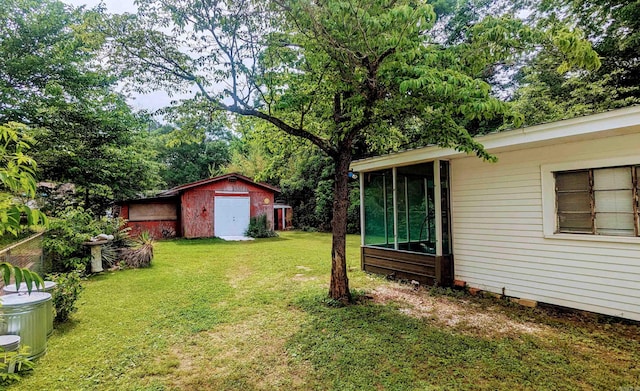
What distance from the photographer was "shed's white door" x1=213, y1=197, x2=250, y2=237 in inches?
568

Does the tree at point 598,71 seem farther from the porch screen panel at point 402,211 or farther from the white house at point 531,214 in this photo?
the porch screen panel at point 402,211

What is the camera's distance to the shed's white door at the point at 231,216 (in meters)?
14.4

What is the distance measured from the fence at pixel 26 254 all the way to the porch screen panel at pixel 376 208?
18.8 feet

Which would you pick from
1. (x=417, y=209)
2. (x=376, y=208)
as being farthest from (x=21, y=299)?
(x=417, y=209)

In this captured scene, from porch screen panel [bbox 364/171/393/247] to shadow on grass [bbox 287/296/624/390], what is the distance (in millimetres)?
2659

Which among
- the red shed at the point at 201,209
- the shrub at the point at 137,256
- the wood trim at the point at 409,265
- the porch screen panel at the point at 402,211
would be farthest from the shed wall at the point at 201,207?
the porch screen panel at the point at 402,211

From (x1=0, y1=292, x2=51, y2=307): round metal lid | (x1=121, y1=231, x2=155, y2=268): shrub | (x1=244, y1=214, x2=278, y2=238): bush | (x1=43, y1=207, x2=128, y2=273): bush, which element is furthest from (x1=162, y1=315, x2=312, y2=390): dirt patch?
(x1=244, y1=214, x2=278, y2=238): bush

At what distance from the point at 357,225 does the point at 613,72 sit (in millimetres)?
10898

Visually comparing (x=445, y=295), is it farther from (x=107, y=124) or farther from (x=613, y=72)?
(x=107, y=124)

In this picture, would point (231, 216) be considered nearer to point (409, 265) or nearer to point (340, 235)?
point (409, 265)

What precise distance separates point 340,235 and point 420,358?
2.08 metres

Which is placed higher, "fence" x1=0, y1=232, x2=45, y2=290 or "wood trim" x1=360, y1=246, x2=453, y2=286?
"fence" x1=0, y1=232, x2=45, y2=290

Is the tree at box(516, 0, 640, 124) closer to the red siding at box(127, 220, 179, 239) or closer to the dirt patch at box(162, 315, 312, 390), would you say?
the dirt patch at box(162, 315, 312, 390)

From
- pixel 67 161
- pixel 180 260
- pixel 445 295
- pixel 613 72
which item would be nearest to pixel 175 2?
pixel 445 295
